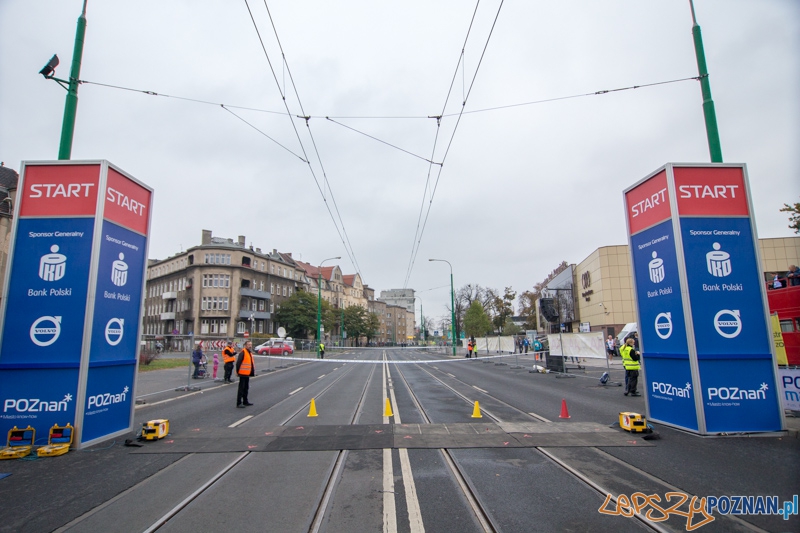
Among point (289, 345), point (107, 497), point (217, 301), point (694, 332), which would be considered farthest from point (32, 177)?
point (217, 301)

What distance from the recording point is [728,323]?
777cm

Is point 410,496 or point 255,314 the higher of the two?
point 255,314

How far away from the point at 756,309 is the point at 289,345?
129 feet

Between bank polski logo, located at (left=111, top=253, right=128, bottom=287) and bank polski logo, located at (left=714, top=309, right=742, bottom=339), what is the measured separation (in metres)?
11.0

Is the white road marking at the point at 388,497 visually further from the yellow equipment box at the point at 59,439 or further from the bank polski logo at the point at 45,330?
the bank polski logo at the point at 45,330

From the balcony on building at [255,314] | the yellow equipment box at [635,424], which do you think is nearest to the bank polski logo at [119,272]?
the yellow equipment box at [635,424]

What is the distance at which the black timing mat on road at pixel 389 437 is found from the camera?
6.93m

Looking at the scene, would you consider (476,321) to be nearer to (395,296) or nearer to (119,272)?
(119,272)

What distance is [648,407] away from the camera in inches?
350

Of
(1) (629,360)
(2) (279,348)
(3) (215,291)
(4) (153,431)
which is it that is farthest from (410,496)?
(3) (215,291)

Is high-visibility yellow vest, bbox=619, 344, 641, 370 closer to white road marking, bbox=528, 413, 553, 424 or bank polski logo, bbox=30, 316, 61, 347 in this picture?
white road marking, bbox=528, 413, 553, 424

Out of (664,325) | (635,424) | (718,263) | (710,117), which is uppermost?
(710,117)

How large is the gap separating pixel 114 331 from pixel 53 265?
4.90ft

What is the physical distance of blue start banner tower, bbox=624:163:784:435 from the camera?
7.53 m
